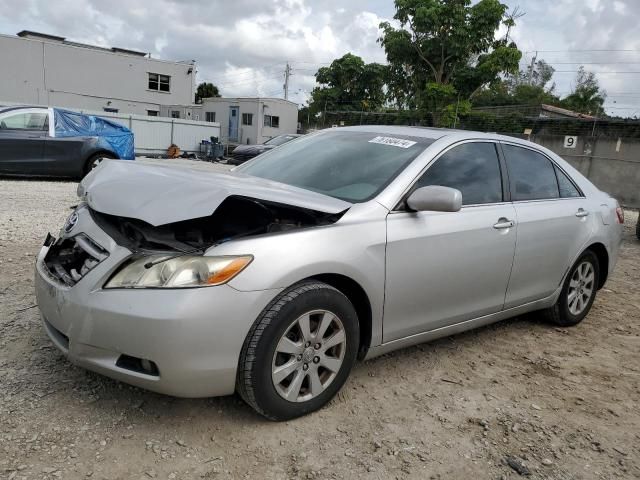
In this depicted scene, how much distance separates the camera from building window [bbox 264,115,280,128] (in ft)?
103

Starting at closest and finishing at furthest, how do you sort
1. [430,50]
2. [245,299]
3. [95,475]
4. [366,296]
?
[95,475]
[245,299]
[366,296]
[430,50]

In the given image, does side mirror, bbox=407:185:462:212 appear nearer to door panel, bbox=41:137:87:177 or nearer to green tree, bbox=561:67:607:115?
door panel, bbox=41:137:87:177

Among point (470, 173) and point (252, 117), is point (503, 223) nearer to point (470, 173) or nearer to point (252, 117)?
point (470, 173)

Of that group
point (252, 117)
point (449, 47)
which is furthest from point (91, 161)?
point (252, 117)

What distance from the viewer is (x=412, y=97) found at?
27984mm

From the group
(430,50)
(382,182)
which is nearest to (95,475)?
(382,182)

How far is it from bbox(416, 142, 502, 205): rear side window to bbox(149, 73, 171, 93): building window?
3613cm

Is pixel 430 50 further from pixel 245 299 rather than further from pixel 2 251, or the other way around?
pixel 245 299

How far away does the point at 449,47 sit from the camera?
24.7m

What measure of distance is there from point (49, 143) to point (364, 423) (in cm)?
1013

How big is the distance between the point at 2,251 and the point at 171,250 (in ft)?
12.1

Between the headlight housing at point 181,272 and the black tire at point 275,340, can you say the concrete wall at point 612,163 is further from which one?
the headlight housing at point 181,272

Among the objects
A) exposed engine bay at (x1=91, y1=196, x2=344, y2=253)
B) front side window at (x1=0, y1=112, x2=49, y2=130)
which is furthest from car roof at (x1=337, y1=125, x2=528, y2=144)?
front side window at (x1=0, y1=112, x2=49, y2=130)

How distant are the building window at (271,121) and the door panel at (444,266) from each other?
28.8 metres
